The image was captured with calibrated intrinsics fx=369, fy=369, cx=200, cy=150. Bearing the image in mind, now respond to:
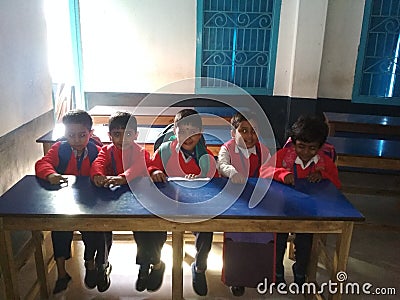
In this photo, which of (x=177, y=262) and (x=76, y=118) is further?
(x=76, y=118)

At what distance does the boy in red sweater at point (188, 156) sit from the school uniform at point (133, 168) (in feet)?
0.26

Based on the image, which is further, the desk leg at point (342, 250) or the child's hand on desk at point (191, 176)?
the child's hand on desk at point (191, 176)

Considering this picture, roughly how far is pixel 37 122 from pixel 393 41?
4.28 meters

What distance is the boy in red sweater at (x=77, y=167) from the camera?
2.14 meters

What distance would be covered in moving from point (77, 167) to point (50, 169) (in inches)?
6.7

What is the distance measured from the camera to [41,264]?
2.12 m

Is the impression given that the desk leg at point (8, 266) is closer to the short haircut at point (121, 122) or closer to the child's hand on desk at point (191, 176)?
the short haircut at point (121, 122)

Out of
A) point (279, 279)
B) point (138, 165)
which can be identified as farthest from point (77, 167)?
point (279, 279)

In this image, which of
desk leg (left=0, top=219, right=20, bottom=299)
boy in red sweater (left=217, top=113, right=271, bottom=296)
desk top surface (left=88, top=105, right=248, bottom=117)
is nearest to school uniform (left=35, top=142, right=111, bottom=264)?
desk leg (left=0, top=219, right=20, bottom=299)

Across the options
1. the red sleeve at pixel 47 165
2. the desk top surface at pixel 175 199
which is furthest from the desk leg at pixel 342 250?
the red sleeve at pixel 47 165

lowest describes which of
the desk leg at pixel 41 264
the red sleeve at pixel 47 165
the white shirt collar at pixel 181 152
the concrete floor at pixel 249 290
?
the concrete floor at pixel 249 290

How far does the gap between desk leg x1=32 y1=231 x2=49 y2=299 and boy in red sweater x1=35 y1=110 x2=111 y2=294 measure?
71 millimetres

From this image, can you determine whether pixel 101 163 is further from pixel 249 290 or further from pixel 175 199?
pixel 249 290

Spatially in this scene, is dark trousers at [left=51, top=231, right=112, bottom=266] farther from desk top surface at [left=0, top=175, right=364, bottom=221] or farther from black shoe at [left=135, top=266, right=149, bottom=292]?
desk top surface at [left=0, top=175, right=364, bottom=221]
